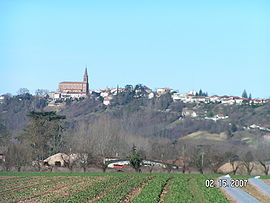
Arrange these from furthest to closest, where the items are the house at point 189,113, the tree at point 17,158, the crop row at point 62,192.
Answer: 1. the house at point 189,113
2. the tree at point 17,158
3. the crop row at point 62,192

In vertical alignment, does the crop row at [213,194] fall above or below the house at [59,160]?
below

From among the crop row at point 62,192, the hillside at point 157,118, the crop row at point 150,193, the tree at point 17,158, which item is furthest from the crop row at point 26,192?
the hillside at point 157,118

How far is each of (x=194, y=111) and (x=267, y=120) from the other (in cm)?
4552

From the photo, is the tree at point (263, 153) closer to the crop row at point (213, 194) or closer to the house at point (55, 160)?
the house at point (55, 160)

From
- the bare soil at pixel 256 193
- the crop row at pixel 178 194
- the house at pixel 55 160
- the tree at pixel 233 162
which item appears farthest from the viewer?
the house at pixel 55 160

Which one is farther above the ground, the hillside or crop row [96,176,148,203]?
the hillside

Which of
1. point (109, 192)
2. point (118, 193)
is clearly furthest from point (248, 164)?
point (118, 193)

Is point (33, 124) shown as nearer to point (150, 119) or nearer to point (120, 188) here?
point (120, 188)

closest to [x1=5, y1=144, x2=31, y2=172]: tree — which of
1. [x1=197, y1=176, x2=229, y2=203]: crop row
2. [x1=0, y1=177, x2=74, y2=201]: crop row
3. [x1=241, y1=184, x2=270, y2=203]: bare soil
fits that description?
[x1=0, y1=177, x2=74, y2=201]: crop row

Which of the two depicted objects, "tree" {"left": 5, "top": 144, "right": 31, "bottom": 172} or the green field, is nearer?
the green field

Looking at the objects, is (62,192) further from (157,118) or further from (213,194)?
(157,118)

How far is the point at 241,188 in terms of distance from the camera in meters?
34.7

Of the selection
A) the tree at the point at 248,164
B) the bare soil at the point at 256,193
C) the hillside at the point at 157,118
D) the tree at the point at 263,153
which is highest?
the hillside at the point at 157,118

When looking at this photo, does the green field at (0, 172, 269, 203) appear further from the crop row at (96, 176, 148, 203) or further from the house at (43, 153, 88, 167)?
the house at (43, 153, 88, 167)
